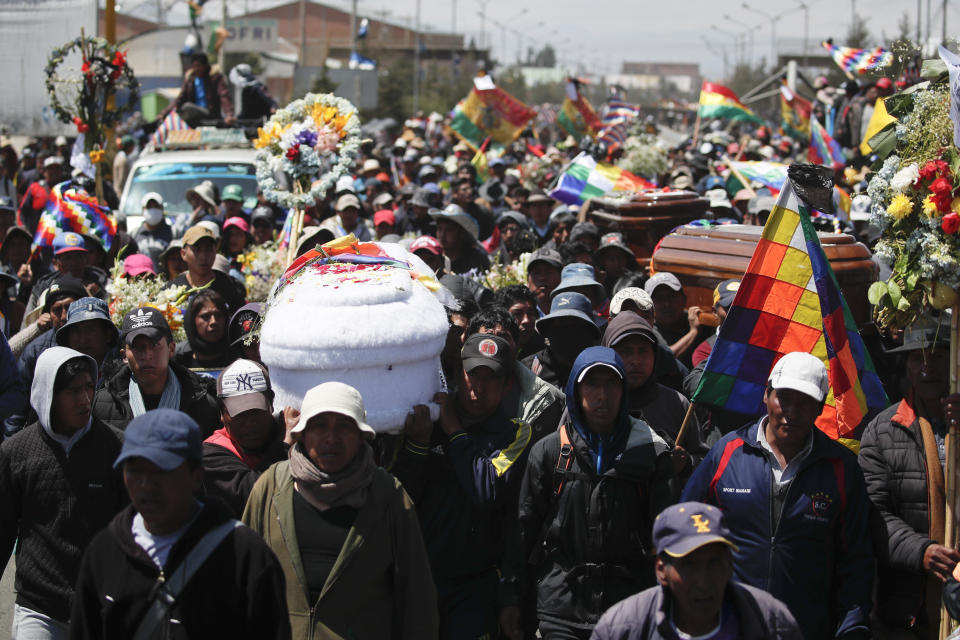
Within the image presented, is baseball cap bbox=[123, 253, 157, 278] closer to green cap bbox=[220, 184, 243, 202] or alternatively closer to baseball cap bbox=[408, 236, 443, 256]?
baseball cap bbox=[408, 236, 443, 256]

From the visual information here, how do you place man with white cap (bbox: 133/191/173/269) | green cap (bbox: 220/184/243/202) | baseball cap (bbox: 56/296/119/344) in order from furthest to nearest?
green cap (bbox: 220/184/243/202) → man with white cap (bbox: 133/191/173/269) → baseball cap (bbox: 56/296/119/344)

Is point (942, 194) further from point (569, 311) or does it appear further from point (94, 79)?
point (94, 79)

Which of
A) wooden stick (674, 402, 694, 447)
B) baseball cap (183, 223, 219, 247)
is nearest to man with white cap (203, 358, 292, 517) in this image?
wooden stick (674, 402, 694, 447)

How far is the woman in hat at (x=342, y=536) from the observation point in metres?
4.15

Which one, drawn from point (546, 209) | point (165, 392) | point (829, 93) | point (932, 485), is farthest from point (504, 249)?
point (829, 93)

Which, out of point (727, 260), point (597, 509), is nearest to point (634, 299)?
point (727, 260)

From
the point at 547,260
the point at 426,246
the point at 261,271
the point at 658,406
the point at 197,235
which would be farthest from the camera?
the point at 261,271

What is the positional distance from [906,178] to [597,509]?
6.34 feet

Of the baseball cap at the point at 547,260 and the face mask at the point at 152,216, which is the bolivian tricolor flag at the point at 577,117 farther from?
the baseball cap at the point at 547,260

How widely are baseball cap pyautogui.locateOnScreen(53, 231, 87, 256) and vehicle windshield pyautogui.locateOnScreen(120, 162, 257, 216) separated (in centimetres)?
448

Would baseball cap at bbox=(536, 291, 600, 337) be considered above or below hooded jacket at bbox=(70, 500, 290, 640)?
above

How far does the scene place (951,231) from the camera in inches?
186

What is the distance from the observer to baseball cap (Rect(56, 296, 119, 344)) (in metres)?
6.51

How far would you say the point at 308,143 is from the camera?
362 inches
